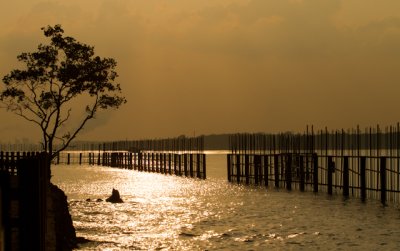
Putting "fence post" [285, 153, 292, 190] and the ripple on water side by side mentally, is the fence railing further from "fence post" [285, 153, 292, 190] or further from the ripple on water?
the ripple on water

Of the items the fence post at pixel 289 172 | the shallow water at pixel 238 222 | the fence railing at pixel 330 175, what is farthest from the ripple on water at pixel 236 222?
the fence post at pixel 289 172

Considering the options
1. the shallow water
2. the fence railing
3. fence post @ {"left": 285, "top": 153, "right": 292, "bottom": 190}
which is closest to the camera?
the shallow water

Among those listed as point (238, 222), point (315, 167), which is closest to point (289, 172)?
point (315, 167)

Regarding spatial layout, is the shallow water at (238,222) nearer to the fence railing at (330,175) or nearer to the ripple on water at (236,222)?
the ripple on water at (236,222)

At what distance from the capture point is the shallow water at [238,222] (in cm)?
2138

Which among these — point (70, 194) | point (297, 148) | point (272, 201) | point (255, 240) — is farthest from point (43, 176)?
point (297, 148)

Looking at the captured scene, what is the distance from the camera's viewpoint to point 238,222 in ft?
90.6

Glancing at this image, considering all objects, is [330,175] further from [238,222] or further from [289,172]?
[238,222]

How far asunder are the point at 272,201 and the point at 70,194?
14.4 meters

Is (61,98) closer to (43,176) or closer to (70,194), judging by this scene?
(70,194)

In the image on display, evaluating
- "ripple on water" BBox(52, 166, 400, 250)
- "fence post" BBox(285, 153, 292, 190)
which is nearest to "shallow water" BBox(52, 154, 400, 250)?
"ripple on water" BBox(52, 166, 400, 250)

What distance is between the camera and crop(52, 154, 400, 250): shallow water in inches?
842

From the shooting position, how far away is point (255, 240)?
22234 millimetres

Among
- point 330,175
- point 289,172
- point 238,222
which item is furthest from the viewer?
point 289,172
